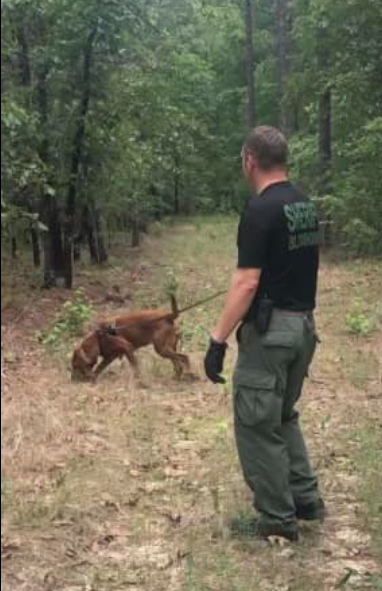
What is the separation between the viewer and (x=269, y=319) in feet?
14.8

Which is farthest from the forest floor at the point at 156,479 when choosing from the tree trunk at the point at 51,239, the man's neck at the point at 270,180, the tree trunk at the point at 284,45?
the tree trunk at the point at 284,45

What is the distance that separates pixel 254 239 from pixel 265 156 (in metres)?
0.46

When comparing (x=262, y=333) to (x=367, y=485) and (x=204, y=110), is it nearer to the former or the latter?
(x=367, y=485)

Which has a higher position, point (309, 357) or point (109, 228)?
point (309, 357)

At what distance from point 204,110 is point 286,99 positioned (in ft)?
67.6

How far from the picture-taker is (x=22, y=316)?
2.77 m

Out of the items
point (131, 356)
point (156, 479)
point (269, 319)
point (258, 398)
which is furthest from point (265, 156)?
point (131, 356)

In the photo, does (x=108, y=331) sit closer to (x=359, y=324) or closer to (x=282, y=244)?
(x=359, y=324)

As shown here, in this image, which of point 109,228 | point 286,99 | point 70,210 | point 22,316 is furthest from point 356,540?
point 109,228

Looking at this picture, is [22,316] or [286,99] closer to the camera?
[22,316]

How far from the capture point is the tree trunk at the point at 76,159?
13781 mm

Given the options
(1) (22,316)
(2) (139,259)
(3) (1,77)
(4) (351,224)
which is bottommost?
(2) (139,259)

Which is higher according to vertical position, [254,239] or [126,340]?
[254,239]

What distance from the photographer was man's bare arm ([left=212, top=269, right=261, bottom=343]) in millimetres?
4395
